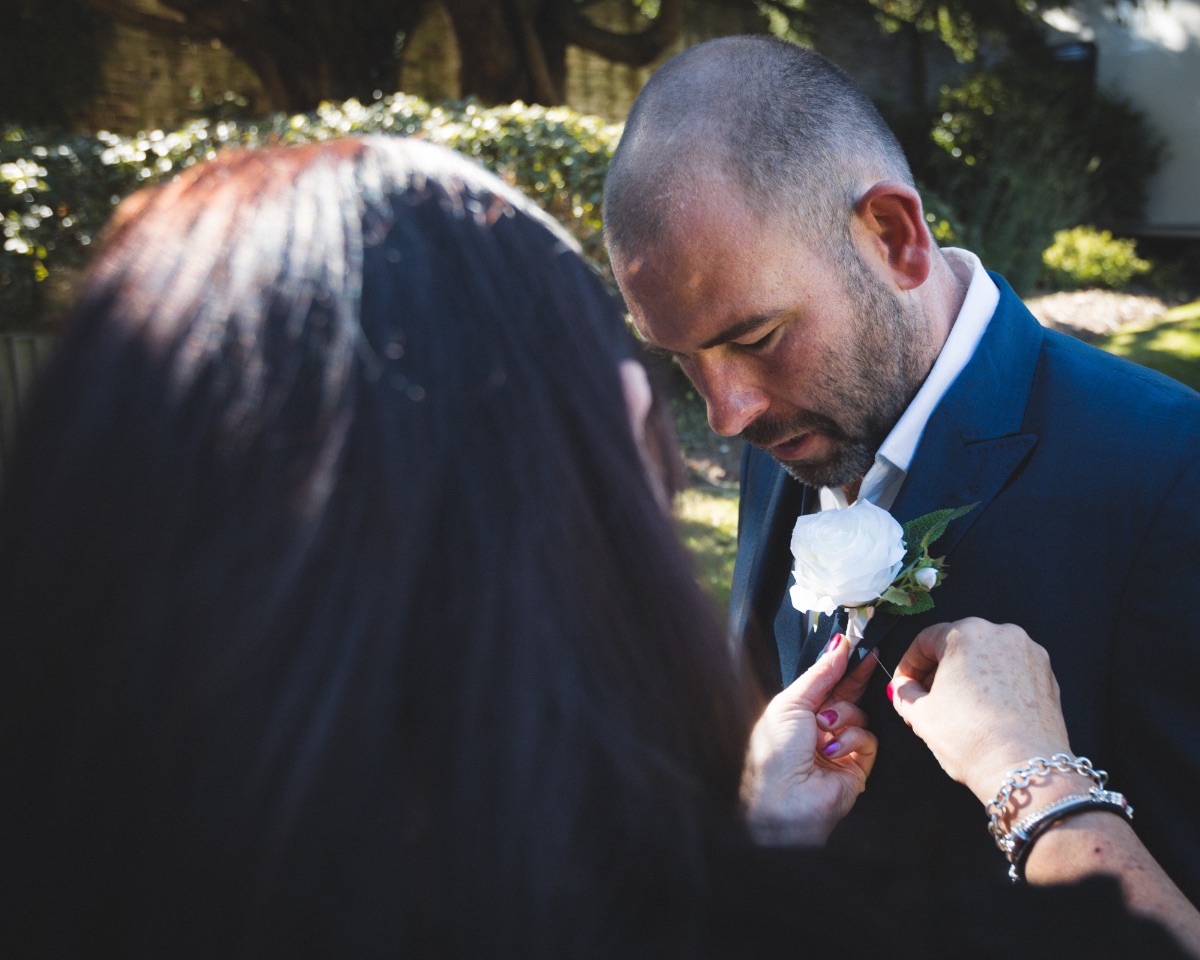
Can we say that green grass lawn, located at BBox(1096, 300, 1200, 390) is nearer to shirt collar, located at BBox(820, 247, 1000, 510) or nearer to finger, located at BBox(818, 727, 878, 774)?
shirt collar, located at BBox(820, 247, 1000, 510)

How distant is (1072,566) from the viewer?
1839 mm

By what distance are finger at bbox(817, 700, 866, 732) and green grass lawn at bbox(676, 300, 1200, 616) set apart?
2.07m

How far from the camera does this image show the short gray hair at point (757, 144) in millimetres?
2059

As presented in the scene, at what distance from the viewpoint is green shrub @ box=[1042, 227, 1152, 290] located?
13.1m

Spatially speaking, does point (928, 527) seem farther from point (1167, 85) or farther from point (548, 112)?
point (1167, 85)

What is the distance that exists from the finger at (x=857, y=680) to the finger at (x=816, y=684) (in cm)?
6

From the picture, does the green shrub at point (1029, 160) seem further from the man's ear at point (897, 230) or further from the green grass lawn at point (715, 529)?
the man's ear at point (897, 230)

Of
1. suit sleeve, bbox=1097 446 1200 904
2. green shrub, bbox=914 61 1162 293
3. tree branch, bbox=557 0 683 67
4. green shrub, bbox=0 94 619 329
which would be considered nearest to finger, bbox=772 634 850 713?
suit sleeve, bbox=1097 446 1200 904

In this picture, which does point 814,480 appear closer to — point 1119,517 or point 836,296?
point 836,296

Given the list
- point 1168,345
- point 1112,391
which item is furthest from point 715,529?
point 1168,345

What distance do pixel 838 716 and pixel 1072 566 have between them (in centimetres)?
55

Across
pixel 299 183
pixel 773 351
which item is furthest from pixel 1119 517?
pixel 299 183

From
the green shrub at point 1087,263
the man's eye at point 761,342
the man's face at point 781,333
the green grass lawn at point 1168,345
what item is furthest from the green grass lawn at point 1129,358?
the man's eye at point 761,342

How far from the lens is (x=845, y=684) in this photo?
196 cm
